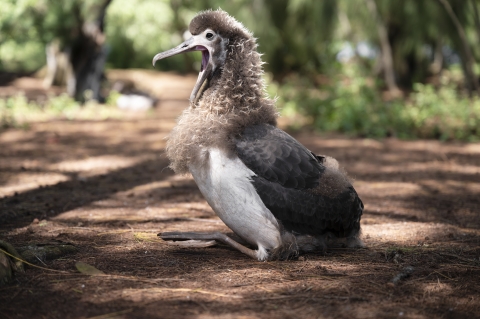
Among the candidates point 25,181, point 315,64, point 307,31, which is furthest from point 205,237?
point 315,64

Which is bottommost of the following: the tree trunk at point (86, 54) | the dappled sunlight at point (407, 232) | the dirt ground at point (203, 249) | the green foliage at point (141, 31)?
the dappled sunlight at point (407, 232)

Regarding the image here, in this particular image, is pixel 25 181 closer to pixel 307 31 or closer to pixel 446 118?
pixel 446 118

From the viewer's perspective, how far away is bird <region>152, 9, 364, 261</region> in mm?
4129

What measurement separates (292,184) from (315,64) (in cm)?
1638

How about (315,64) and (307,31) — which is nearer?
(307,31)

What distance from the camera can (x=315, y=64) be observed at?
65.7ft

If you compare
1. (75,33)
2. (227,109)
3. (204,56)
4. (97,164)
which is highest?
(75,33)

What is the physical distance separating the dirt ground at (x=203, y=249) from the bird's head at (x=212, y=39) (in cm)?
151

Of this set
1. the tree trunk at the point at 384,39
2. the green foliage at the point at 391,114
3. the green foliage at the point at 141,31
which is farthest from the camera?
the green foliage at the point at 141,31

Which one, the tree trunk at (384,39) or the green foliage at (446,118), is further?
the tree trunk at (384,39)

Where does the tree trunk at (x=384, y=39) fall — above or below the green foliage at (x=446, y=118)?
above

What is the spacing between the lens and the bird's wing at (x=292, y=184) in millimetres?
Answer: 4164

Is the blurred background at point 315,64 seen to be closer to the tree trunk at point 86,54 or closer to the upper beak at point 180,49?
the tree trunk at point 86,54

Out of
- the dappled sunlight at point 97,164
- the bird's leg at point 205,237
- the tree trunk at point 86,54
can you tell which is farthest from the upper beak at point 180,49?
the tree trunk at point 86,54
